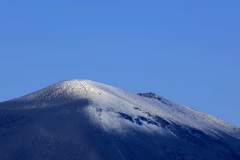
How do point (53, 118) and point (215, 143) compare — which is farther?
point (215, 143)

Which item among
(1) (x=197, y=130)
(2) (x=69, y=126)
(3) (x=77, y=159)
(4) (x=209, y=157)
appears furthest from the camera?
(1) (x=197, y=130)

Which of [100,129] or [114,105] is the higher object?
[114,105]

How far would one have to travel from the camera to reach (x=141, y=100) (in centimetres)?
13350

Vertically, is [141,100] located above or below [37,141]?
above

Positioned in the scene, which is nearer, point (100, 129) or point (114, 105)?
point (100, 129)

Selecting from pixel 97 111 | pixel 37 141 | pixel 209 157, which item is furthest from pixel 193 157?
pixel 37 141

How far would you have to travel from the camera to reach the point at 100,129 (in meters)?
112

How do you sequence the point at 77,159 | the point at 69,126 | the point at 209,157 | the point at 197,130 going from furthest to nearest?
the point at 197,130 → the point at 209,157 → the point at 69,126 → the point at 77,159

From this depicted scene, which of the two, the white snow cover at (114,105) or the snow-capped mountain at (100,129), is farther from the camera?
the white snow cover at (114,105)

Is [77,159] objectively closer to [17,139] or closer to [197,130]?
[17,139]

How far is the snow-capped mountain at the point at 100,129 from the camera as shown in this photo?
109 metres

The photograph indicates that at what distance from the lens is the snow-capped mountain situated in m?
109

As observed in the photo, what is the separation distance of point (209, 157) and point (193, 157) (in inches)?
163

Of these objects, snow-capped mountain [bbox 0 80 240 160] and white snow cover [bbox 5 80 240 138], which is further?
white snow cover [bbox 5 80 240 138]
